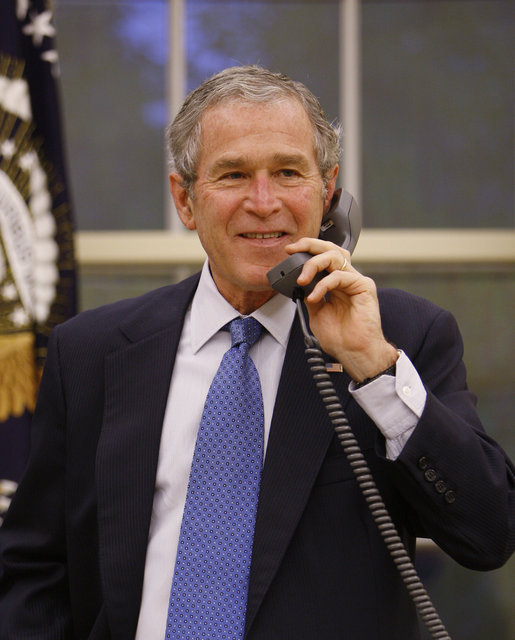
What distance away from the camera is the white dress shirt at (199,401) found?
1.63 meters

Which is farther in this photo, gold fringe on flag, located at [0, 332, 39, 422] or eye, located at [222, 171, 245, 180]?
gold fringe on flag, located at [0, 332, 39, 422]

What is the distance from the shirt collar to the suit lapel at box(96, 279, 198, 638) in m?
0.05

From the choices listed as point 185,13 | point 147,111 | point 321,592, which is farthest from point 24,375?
point 321,592

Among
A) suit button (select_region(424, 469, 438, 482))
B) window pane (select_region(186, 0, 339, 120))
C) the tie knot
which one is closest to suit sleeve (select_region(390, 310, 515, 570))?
suit button (select_region(424, 469, 438, 482))

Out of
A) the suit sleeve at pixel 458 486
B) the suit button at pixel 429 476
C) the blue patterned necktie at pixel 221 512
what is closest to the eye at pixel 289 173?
the blue patterned necktie at pixel 221 512

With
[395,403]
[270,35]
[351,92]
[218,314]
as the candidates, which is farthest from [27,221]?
[395,403]

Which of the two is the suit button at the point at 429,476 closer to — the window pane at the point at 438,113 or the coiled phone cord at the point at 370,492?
the coiled phone cord at the point at 370,492

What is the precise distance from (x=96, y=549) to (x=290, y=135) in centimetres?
89

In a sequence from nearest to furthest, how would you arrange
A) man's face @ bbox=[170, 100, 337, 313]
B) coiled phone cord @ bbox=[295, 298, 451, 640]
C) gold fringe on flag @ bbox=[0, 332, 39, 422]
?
coiled phone cord @ bbox=[295, 298, 451, 640]
man's face @ bbox=[170, 100, 337, 313]
gold fringe on flag @ bbox=[0, 332, 39, 422]

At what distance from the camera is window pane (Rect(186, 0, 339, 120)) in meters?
3.65

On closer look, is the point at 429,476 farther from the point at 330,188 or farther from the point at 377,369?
the point at 330,188

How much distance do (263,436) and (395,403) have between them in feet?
0.97

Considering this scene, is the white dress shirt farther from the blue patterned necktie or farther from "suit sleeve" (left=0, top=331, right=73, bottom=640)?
"suit sleeve" (left=0, top=331, right=73, bottom=640)

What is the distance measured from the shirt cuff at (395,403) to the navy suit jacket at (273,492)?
0.08ft
